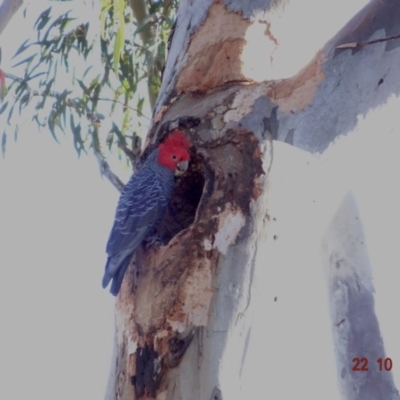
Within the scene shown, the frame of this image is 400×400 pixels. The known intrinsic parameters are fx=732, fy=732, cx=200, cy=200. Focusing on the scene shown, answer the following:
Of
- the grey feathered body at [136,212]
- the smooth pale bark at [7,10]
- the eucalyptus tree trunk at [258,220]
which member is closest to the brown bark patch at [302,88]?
the eucalyptus tree trunk at [258,220]

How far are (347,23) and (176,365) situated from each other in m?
1.00

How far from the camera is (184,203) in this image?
2480 mm

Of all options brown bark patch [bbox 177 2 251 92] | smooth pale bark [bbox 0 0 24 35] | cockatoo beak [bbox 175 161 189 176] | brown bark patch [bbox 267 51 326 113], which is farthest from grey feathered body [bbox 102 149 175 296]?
smooth pale bark [bbox 0 0 24 35]

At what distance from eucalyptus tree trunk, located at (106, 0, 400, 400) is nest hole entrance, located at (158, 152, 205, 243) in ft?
0.08

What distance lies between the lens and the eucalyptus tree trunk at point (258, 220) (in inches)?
67.4

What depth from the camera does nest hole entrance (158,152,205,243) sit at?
7.55 ft

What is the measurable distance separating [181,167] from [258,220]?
474 mm

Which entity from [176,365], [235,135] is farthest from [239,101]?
[176,365]

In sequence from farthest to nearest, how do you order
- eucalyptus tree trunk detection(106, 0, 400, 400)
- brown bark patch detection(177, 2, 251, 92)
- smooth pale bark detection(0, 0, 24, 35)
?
brown bark patch detection(177, 2, 251, 92) < smooth pale bark detection(0, 0, 24, 35) < eucalyptus tree trunk detection(106, 0, 400, 400)

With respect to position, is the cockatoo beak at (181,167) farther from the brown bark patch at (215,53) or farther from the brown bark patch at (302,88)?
the brown bark patch at (302,88)

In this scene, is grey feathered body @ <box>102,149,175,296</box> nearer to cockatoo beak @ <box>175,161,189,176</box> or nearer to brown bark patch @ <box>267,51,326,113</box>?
cockatoo beak @ <box>175,161,189,176</box>

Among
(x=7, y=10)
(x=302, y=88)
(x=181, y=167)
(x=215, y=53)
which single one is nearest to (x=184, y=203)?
(x=181, y=167)

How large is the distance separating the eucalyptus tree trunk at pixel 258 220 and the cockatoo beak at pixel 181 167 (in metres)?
0.03

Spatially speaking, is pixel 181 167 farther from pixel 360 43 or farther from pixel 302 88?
pixel 360 43
